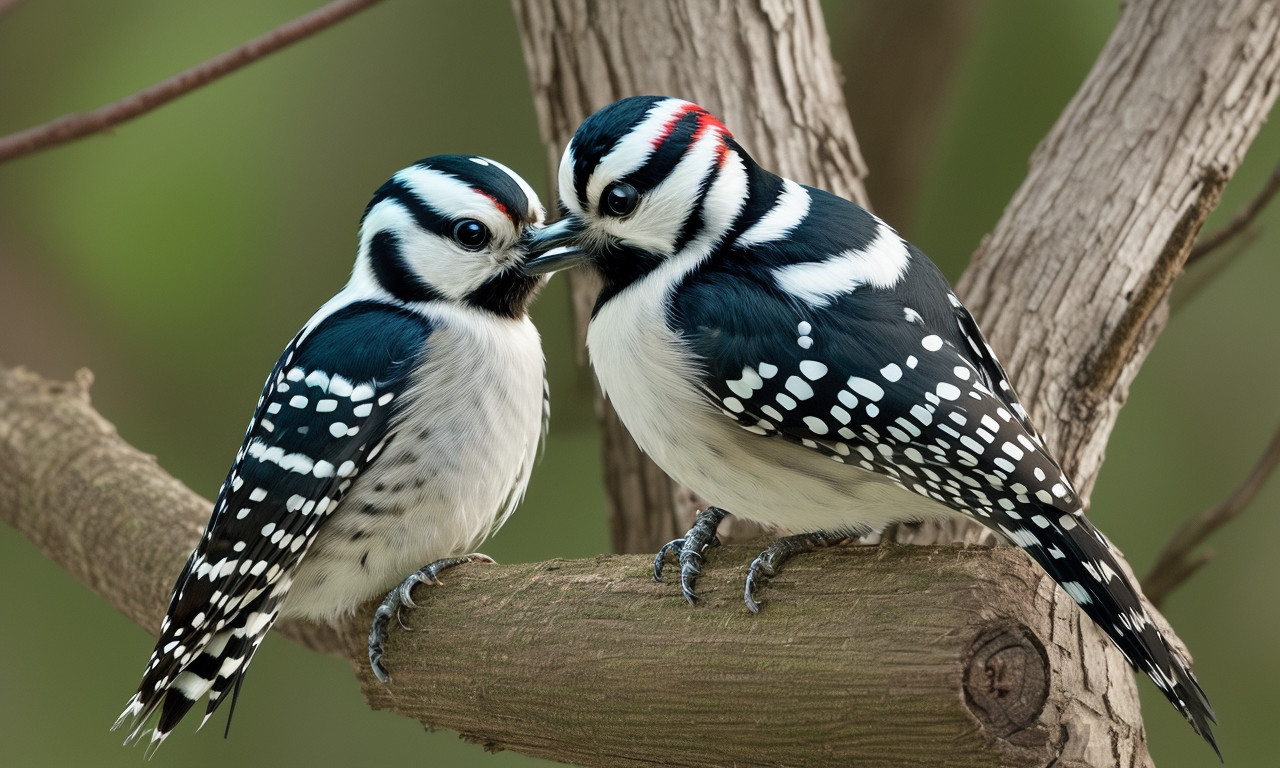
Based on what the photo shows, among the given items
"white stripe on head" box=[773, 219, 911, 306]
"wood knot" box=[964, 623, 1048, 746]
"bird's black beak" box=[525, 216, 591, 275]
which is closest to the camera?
"wood knot" box=[964, 623, 1048, 746]

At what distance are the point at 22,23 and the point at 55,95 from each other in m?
0.21

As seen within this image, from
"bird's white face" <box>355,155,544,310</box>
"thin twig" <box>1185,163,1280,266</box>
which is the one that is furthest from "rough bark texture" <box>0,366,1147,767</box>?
"thin twig" <box>1185,163,1280,266</box>

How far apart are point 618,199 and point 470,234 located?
0.33 metres

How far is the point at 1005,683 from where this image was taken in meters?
1.05

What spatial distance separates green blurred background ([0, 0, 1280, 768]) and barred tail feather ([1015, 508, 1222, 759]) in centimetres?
173

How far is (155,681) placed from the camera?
1.46 meters

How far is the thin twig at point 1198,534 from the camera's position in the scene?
203cm

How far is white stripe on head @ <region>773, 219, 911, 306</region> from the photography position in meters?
1.21

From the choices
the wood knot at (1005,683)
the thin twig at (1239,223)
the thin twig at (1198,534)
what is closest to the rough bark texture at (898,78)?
the thin twig at (1239,223)

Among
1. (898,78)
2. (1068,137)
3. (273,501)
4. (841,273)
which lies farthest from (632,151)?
(898,78)

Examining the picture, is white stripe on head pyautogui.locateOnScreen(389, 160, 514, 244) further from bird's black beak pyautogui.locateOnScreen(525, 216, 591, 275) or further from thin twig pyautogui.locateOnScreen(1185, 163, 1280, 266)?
thin twig pyautogui.locateOnScreen(1185, 163, 1280, 266)

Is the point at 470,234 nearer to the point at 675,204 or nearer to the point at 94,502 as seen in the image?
the point at 675,204

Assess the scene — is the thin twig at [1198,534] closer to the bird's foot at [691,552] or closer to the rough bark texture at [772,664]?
the rough bark texture at [772,664]

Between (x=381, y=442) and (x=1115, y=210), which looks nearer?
(x=381, y=442)
